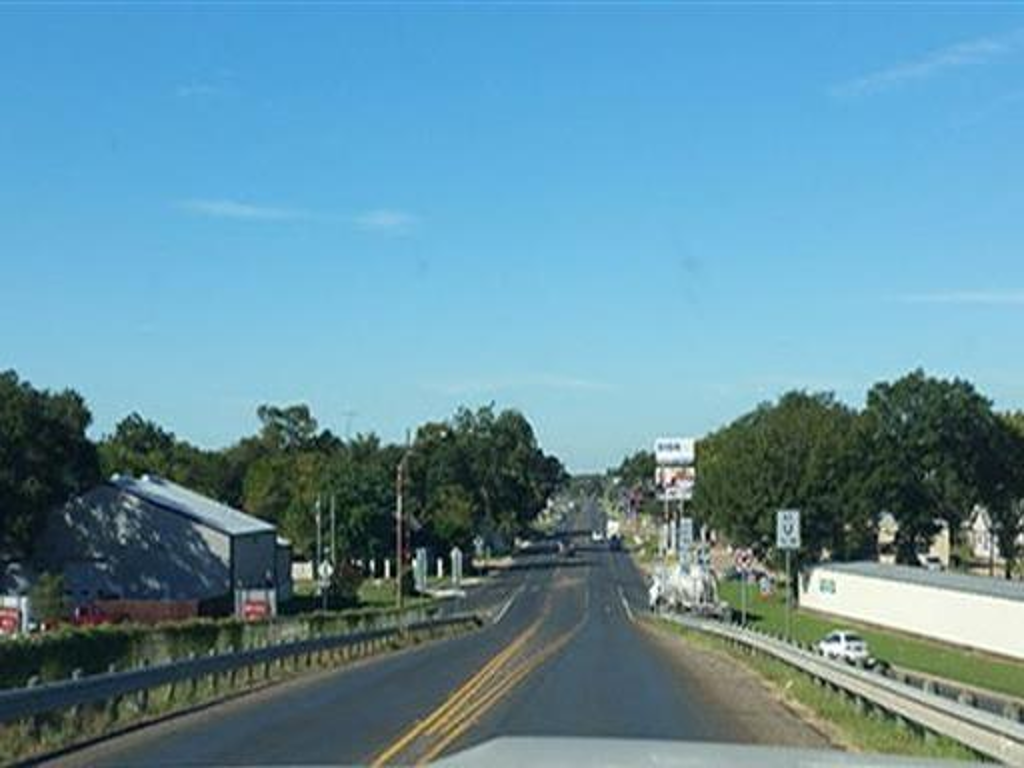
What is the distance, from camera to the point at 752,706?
24281 millimetres

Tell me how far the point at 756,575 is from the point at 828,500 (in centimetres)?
1717

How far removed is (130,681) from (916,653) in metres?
54.3

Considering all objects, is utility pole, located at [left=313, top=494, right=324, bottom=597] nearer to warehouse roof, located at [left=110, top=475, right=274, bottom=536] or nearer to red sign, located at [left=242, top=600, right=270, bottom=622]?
warehouse roof, located at [left=110, top=475, right=274, bottom=536]

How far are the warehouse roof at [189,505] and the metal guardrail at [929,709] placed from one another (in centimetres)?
5887

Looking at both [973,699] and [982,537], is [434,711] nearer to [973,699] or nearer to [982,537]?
[973,699]

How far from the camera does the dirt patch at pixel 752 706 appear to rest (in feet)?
62.8

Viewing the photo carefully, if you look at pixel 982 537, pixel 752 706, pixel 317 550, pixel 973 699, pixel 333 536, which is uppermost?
pixel 333 536

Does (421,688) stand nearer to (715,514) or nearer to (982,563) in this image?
(715,514)

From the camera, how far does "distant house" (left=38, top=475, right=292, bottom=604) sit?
273ft

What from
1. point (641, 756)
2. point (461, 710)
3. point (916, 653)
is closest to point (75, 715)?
point (461, 710)

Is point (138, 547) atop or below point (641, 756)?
below

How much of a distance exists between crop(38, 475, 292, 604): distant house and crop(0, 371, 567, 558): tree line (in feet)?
5.99

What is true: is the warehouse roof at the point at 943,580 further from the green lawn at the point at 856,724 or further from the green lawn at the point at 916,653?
the green lawn at the point at 856,724

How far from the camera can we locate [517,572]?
155 meters
